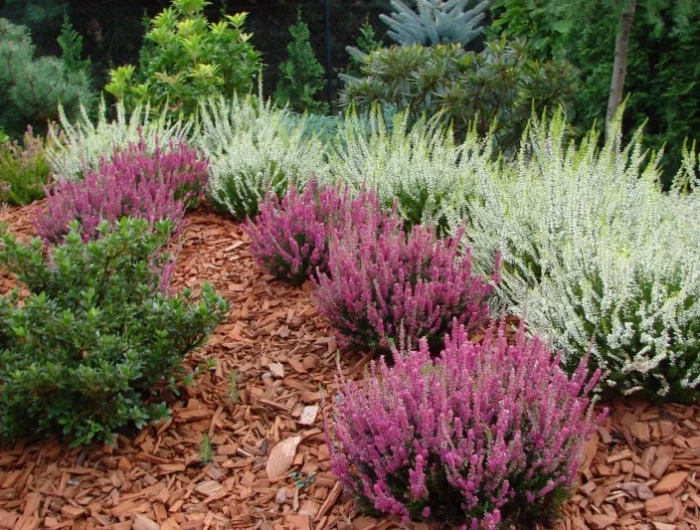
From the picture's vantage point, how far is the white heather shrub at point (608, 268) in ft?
9.00

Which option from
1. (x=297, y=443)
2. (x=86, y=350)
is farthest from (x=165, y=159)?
(x=297, y=443)

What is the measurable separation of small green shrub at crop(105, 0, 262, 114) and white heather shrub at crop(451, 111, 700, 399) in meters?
3.69

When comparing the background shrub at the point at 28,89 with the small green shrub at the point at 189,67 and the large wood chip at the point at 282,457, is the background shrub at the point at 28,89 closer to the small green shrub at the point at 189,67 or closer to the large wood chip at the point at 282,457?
the small green shrub at the point at 189,67

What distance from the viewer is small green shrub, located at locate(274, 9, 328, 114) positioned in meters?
11.0

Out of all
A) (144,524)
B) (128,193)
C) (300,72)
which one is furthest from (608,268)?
(300,72)

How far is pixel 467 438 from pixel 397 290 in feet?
3.05

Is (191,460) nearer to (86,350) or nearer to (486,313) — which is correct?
(86,350)

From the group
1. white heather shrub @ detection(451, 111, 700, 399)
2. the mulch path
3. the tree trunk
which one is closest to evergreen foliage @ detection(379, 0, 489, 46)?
the tree trunk

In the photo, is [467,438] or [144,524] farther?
[144,524]

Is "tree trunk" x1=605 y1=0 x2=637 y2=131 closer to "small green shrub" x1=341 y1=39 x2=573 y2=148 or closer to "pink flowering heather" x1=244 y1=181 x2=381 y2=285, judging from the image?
"small green shrub" x1=341 y1=39 x2=573 y2=148

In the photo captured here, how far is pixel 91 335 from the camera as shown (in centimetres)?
271

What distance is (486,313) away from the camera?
10.7ft

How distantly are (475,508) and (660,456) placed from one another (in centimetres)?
84

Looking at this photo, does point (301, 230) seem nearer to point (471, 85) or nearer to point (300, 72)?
point (471, 85)
